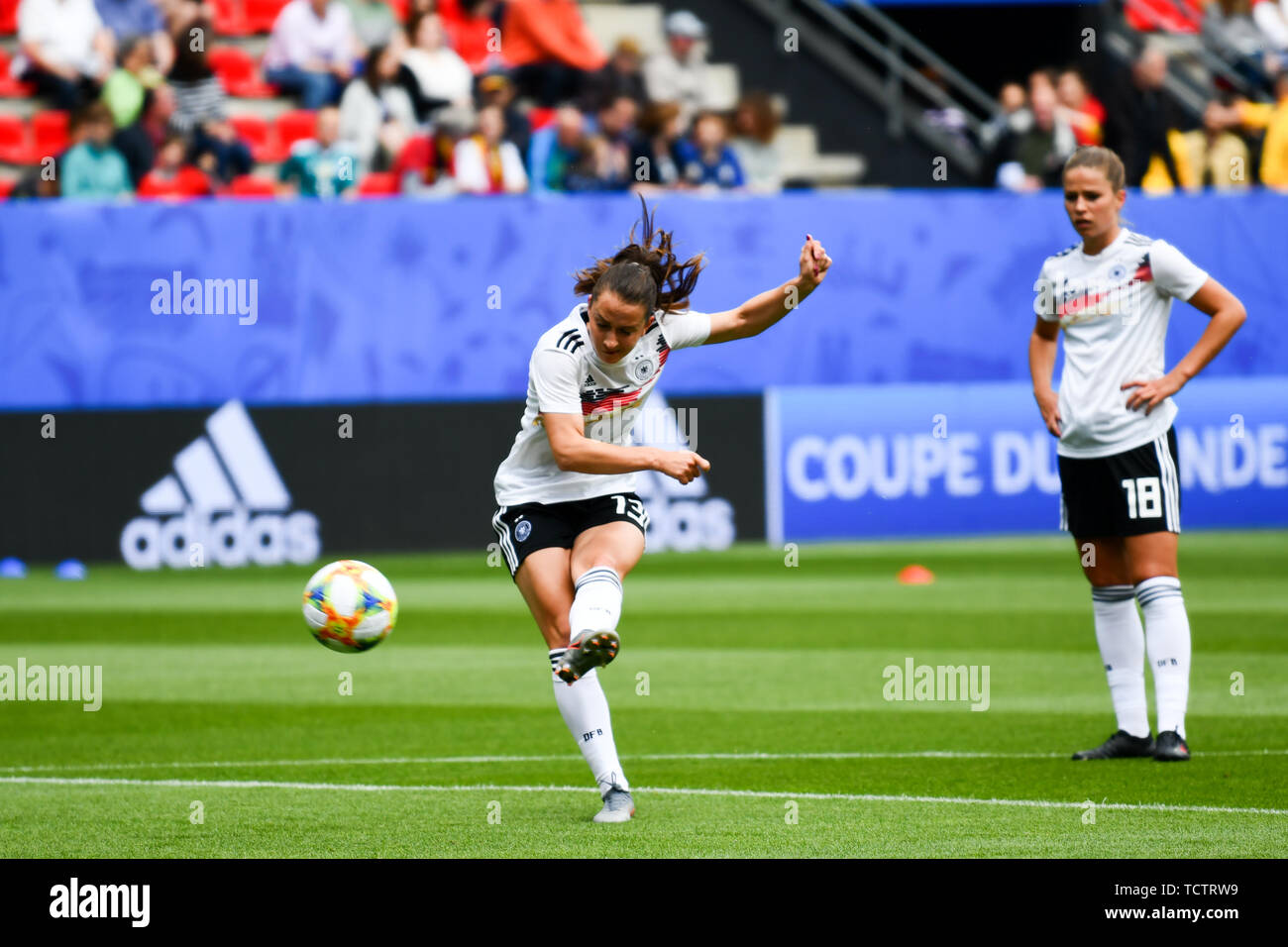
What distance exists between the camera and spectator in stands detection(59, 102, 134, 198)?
730 inches

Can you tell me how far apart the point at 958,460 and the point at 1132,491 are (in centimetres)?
1121

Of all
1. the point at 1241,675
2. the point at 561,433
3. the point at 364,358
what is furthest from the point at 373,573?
the point at 364,358

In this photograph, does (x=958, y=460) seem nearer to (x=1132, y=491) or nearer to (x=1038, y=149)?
(x=1038, y=149)

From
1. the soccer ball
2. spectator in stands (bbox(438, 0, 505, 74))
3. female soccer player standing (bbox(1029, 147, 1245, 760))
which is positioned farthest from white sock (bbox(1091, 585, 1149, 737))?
spectator in stands (bbox(438, 0, 505, 74))

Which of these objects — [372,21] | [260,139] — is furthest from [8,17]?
[372,21]

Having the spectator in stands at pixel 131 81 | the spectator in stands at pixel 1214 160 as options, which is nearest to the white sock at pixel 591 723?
the spectator in stands at pixel 131 81

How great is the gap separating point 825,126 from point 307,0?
6666 mm

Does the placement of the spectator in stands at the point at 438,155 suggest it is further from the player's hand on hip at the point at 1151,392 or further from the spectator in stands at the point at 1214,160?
the player's hand on hip at the point at 1151,392

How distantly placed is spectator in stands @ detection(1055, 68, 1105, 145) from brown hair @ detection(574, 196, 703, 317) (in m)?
14.7

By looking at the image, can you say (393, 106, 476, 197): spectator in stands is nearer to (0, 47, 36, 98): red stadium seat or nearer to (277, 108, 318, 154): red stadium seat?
(277, 108, 318, 154): red stadium seat

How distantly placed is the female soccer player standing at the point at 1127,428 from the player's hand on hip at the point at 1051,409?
3.5 inches

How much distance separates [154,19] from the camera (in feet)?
68.0

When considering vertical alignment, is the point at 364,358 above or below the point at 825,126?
below
